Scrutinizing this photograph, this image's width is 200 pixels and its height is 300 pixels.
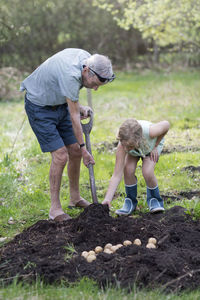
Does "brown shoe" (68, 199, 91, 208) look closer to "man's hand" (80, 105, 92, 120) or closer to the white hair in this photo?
"man's hand" (80, 105, 92, 120)

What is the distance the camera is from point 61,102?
4703 mm

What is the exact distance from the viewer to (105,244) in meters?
4.08

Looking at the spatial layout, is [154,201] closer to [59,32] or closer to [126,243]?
[126,243]

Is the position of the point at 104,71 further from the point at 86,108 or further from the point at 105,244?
the point at 105,244

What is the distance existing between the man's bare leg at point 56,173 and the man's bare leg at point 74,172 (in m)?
0.32

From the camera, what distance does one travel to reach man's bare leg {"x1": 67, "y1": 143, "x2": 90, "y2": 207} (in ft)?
17.0

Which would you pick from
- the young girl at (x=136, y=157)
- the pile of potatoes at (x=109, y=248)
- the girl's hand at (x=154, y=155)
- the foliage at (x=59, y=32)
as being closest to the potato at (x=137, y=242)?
the pile of potatoes at (x=109, y=248)

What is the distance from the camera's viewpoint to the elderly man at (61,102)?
433 cm

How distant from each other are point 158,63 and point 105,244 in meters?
19.8

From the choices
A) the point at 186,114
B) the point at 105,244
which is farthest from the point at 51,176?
the point at 186,114

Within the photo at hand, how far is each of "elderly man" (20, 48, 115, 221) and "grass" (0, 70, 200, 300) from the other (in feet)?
2.22

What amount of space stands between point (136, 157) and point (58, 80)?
4.24ft

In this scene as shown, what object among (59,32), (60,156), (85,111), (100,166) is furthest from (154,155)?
(59,32)

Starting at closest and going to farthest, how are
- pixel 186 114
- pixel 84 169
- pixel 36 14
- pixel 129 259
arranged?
pixel 129 259, pixel 84 169, pixel 186 114, pixel 36 14
